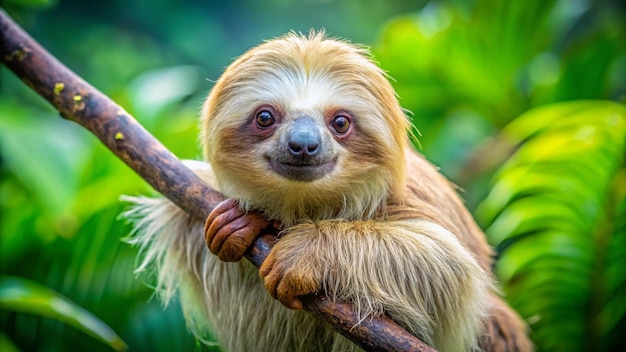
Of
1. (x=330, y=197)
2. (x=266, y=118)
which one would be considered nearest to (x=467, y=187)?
(x=330, y=197)

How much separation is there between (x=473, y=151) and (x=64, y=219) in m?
3.81

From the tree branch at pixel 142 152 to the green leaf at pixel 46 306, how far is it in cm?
130

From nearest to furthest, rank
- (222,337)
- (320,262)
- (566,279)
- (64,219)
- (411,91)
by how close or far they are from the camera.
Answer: (320,262), (222,337), (64,219), (566,279), (411,91)

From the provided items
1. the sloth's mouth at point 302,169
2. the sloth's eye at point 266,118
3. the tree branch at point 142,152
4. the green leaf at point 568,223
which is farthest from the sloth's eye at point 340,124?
the green leaf at point 568,223

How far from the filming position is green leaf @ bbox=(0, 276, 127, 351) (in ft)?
13.7

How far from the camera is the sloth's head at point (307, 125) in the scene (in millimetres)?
3062

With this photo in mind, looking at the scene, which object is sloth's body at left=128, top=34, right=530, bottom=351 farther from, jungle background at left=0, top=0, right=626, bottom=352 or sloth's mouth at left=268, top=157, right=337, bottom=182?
jungle background at left=0, top=0, right=626, bottom=352

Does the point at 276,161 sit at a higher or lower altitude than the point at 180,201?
higher

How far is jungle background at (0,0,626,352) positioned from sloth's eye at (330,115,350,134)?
187 centimetres

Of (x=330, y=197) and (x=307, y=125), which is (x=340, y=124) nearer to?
(x=307, y=125)

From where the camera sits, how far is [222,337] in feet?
12.4

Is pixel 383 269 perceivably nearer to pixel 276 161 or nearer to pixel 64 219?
pixel 276 161

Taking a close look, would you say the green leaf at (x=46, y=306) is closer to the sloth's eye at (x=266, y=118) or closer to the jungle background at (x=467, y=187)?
the jungle background at (x=467, y=187)

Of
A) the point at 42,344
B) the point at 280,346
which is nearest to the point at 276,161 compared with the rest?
the point at 280,346
